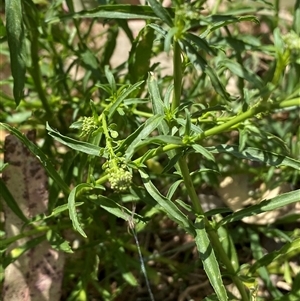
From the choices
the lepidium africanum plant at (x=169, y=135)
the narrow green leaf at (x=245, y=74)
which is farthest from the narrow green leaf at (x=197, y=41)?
the narrow green leaf at (x=245, y=74)

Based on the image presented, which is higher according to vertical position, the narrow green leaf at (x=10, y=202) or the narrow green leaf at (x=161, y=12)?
the narrow green leaf at (x=161, y=12)

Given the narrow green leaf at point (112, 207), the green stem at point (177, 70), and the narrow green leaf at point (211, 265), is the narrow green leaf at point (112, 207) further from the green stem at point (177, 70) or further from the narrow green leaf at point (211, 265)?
the green stem at point (177, 70)

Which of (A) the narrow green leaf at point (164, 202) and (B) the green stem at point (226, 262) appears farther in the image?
(B) the green stem at point (226, 262)

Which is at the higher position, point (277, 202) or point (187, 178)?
point (187, 178)

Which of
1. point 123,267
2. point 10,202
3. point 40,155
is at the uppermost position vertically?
point 40,155

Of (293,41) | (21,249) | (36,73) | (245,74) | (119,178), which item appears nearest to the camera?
(293,41)

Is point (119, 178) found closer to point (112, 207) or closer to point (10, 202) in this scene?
point (112, 207)

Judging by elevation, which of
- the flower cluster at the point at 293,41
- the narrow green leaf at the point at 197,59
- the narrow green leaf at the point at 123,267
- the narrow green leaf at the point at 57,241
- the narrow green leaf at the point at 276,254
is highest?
the flower cluster at the point at 293,41

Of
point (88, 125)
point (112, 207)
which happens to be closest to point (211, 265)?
point (112, 207)
